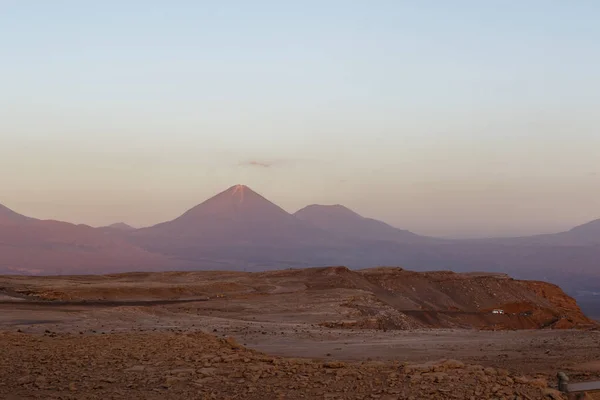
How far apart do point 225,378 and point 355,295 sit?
87.2ft

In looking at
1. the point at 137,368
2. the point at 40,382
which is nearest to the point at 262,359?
the point at 137,368

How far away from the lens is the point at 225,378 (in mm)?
10359

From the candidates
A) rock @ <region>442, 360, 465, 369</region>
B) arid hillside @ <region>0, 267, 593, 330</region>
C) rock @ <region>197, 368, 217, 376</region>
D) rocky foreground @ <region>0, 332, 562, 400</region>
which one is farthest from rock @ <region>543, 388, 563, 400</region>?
arid hillside @ <region>0, 267, 593, 330</region>

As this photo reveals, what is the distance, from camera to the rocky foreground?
9594 millimetres

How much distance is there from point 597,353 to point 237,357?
7830 mm

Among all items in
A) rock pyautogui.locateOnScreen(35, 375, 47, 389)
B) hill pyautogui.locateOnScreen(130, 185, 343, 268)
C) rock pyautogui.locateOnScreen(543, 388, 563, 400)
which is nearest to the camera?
rock pyautogui.locateOnScreen(543, 388, 563, 400)

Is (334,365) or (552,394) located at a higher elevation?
(334,365)

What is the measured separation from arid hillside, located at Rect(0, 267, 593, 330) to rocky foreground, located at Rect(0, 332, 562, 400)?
14.1 meters

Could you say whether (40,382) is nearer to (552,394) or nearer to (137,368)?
(137,368)

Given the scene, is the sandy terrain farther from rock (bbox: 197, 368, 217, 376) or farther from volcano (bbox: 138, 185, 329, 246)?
volcano (bbox: 138, 185, 329, 246)

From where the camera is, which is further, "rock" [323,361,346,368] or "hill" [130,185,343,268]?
"hill" [130,185,343,268]

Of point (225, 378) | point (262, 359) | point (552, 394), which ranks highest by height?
point (262, 359)

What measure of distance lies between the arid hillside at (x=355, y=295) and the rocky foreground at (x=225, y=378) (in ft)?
A: 46.1

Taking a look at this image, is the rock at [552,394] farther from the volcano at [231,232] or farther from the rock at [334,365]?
the volcano at [231,232]
